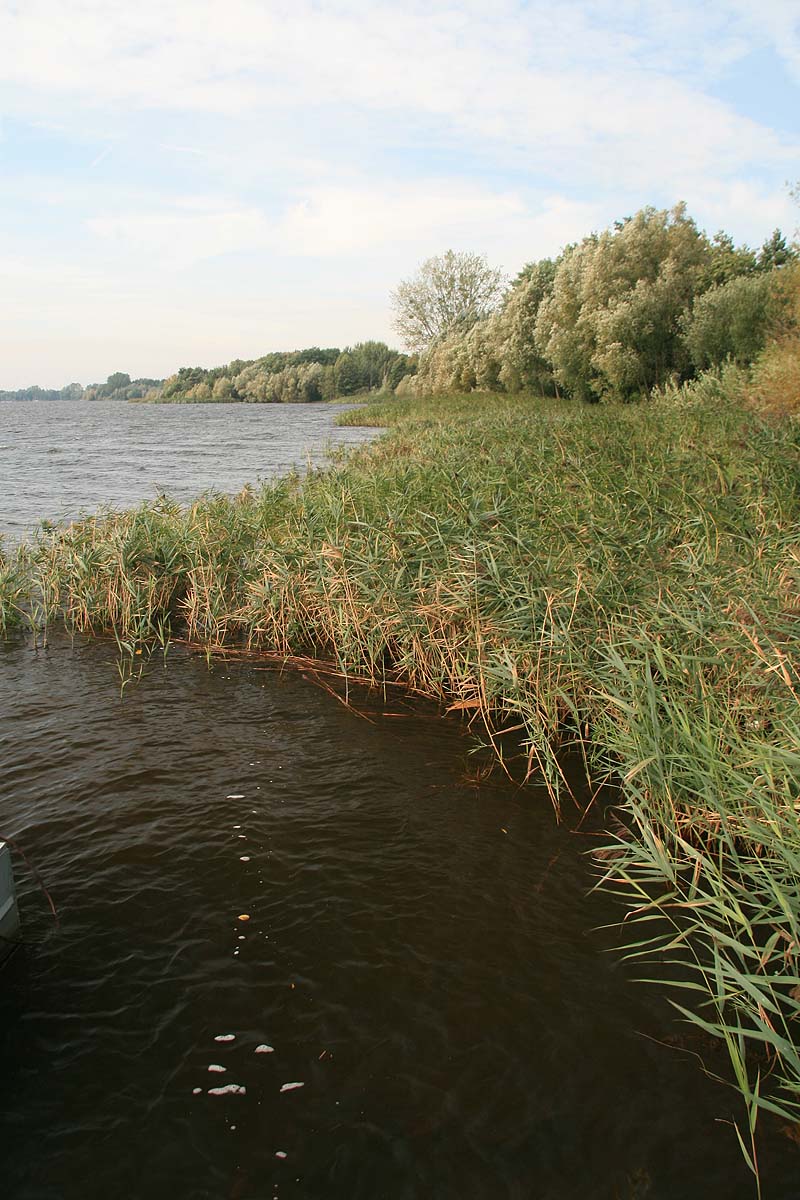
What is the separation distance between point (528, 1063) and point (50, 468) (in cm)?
2730

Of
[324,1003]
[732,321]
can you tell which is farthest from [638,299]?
[324,1003]

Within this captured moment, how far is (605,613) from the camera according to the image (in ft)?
20.1

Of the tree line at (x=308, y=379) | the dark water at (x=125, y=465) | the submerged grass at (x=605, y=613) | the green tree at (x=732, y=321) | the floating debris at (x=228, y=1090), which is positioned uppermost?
the tree line at (x=308, y=379)

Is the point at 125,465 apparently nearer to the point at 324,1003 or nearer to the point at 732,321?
the point at 732,321

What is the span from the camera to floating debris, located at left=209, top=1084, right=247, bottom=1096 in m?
3.24

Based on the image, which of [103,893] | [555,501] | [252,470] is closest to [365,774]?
[103,893]

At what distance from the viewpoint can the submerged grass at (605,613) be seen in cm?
390

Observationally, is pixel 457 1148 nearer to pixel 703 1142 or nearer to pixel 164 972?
pixel 703 1142

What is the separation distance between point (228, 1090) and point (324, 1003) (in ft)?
2.06

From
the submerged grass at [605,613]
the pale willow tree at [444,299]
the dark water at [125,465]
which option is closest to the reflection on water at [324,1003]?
the submerged grass at [605,613]

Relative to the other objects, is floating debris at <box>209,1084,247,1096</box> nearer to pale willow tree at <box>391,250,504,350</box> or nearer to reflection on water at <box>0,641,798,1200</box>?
reflection on water at <box>0,641,798,1200</box>

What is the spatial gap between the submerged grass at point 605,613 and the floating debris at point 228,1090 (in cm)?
204

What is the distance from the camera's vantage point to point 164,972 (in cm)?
393

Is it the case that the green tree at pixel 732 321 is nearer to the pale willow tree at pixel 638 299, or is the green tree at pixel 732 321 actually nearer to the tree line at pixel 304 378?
the pale willow tree at pixel 638 299
